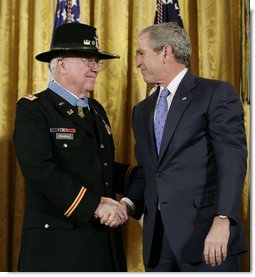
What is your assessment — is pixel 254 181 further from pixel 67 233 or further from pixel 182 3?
pixel 182 3

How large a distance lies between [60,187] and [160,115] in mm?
479

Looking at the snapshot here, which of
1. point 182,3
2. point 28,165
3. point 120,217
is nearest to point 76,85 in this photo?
point 28,165

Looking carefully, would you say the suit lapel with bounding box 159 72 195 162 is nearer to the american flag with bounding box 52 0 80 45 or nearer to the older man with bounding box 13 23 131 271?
the older man with bounding box 13 23 131 271

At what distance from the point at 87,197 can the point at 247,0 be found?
5.09 feet

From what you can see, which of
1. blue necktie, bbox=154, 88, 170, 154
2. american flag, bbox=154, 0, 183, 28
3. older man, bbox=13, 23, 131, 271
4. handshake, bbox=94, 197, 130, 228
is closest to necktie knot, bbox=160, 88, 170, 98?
blue necktie, bbox=154, 88, 170, 154

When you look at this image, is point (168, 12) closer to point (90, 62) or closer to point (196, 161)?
point (90, 62)

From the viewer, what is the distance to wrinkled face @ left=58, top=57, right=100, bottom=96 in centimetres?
218

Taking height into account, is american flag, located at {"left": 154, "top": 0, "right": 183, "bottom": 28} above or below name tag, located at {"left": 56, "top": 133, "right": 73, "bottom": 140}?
above

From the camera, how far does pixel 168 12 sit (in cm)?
287

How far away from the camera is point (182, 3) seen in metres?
2.94

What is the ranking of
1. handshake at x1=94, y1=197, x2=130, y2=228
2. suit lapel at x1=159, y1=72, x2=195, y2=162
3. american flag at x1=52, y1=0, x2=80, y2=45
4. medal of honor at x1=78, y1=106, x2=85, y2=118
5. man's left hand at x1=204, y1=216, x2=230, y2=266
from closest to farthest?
man's left hand at x1=204, y1=216, x2=230, y2=266, suit lapel at x1=159, y1=72, x2=195, y2=162, handshake at x1=94, y1=197, x2=130, y2=228, medal of honor at x1=78, y1=106, x2=85, y2=118, american flag at x1=52, y1=0, x2=80, y2=45

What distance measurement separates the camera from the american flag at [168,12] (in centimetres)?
286

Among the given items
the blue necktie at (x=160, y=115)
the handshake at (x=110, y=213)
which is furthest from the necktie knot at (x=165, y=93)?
the handshake at (x=110, y=213)

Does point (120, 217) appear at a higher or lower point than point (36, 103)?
lower
